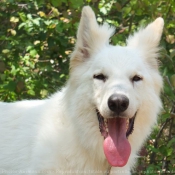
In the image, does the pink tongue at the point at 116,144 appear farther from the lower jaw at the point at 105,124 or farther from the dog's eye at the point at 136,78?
the dog's eye at the point at 136,78

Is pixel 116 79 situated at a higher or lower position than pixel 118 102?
higher

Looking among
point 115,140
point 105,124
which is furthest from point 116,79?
point 115,140

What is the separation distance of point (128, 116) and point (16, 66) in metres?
2.69

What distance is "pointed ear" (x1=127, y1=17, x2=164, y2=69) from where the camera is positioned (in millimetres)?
4074

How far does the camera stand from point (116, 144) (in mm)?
3615

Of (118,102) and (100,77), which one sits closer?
(118,102)

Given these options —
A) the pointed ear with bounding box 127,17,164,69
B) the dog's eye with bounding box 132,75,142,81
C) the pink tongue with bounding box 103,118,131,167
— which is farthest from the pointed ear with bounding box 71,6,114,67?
the pink tongue with bounding box 103,118,131,167

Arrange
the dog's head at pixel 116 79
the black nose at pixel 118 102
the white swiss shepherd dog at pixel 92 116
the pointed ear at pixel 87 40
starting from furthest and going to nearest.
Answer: the pointed ear at pixel 87 40, the white swiss shepherd dog at pixel 92 116, the dog's head at pixel 116 79, the black nose at pixel 118 102

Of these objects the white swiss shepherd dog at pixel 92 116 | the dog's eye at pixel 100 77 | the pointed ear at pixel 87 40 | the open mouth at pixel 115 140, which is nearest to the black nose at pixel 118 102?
the white swiss shepherd dog at pixel 92 116

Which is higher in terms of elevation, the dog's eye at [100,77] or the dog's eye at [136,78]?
the dog's eye at [136,78]

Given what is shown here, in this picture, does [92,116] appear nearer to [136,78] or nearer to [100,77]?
[100,77]

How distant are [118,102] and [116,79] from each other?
28 cm

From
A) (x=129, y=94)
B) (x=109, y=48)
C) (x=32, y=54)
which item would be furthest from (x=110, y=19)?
(x=129, y=94)

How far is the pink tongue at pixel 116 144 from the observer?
3.62 m
